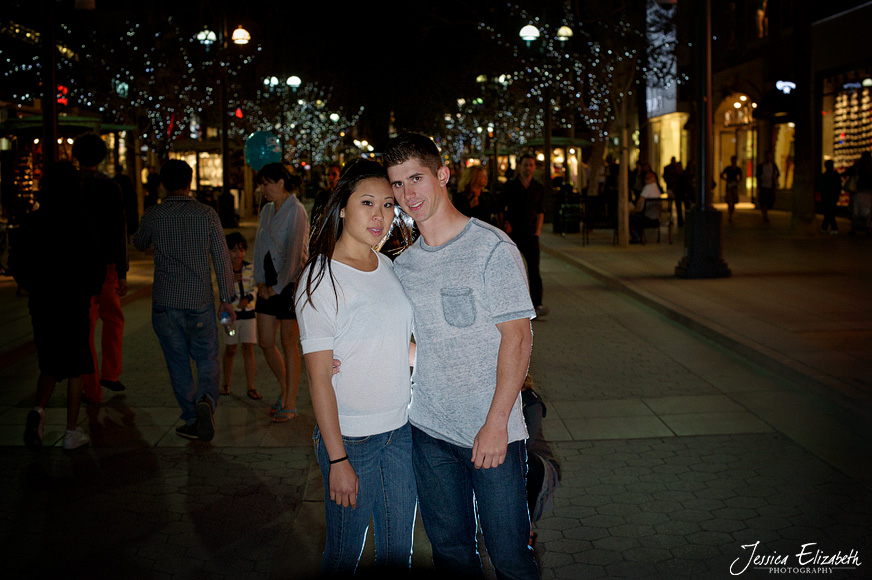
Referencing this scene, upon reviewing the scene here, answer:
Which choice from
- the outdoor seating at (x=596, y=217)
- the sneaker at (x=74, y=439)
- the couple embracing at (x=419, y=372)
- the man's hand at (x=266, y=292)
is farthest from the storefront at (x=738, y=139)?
the couple embracing at (x=419, y=372)

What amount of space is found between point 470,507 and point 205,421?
11.8 feet

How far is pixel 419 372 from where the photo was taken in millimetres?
3326

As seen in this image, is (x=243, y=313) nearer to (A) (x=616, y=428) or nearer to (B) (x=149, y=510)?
(B) (x=149, y=510)

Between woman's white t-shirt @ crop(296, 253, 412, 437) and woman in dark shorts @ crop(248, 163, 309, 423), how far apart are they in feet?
12.1

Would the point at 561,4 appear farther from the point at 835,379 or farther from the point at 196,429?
the point at 196,429

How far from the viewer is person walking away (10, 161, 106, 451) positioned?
21.1 feet

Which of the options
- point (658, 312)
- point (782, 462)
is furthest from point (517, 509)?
point (658, 312)

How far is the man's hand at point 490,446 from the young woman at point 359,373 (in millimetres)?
329

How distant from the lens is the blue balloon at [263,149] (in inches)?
479

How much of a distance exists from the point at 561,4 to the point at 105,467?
2210cm

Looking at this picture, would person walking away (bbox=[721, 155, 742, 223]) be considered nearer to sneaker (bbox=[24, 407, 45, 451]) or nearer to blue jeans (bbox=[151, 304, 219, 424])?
blue jeans (bbox=[151, 304, 219, 424])

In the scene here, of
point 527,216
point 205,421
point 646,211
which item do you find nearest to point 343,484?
point 205,421

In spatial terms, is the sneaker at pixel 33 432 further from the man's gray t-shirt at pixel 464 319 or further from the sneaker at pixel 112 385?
the man's gray t-shirt at pixel 464 319

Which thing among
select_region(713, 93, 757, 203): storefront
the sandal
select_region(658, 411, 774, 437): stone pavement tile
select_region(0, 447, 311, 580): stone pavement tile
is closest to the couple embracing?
select_region(0, 447, 311, 580): stone pavement tile
